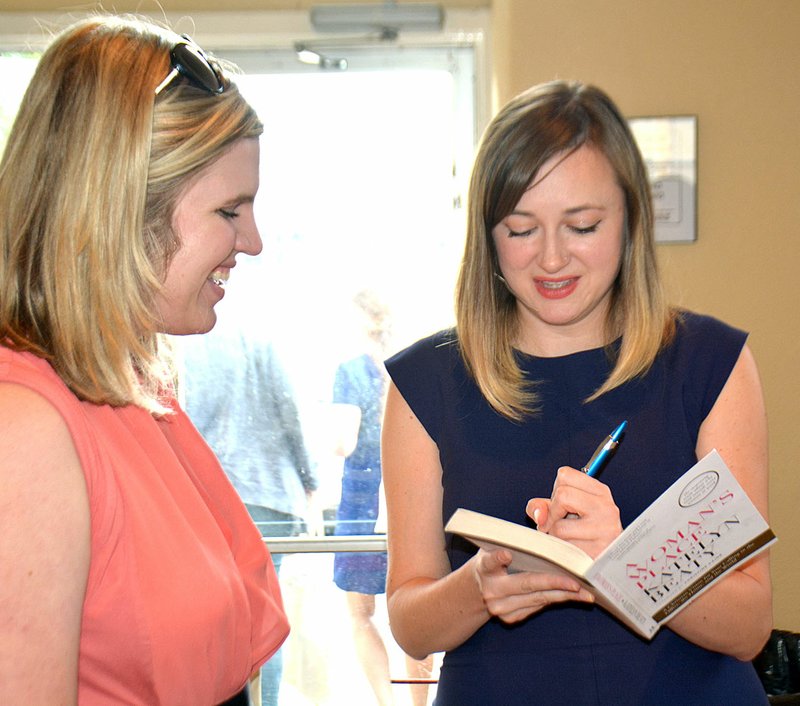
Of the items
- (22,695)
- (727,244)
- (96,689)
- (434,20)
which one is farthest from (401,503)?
Answer: (434,20)

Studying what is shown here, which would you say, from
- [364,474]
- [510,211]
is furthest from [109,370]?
[364,474]

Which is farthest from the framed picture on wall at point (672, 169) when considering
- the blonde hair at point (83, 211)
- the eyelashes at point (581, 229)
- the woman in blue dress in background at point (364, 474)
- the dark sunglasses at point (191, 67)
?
the blonde hair at point (83, 211)

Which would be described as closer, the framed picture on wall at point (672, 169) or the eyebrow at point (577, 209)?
the eyebrow at point (577, 209)

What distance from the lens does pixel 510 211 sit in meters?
1.63

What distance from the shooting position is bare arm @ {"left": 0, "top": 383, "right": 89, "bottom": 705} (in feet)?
2.98

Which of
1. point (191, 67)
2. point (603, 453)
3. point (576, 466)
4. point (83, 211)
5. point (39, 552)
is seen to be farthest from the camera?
point (576, 466)

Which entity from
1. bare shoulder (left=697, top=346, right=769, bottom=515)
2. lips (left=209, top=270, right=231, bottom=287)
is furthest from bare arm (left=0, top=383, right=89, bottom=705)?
bare shoulder (left=697, top=346, right=769, bottom=515)

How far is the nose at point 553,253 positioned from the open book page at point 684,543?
47 cm

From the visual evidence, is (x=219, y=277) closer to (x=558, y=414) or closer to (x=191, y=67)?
(x=191, y=67)

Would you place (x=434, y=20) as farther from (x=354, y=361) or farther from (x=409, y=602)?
(x=409, y=602)

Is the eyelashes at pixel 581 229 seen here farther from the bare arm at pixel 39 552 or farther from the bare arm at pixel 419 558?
the bare arm at pixel 39 552

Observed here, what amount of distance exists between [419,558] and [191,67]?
888 mm

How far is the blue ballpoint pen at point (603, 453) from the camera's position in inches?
57.3

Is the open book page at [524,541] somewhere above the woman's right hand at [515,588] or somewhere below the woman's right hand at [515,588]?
above
